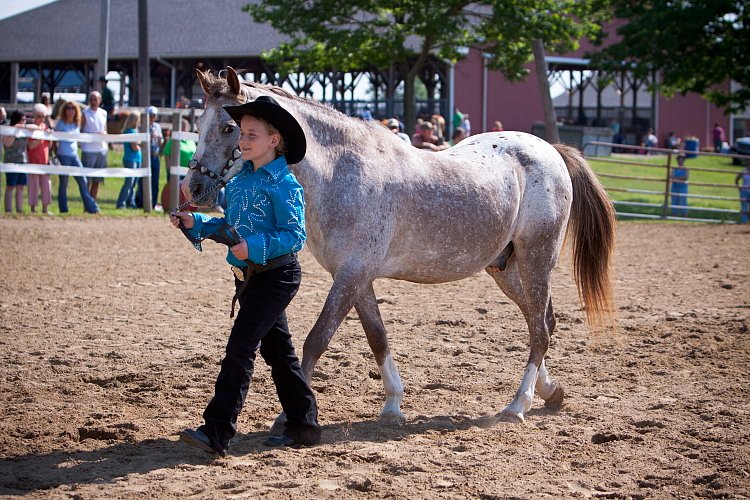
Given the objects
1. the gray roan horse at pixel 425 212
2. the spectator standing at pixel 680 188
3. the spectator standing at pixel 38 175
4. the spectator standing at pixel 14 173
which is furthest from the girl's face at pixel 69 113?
the spectator standing at pixel 680 188

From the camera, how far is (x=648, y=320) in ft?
25.0

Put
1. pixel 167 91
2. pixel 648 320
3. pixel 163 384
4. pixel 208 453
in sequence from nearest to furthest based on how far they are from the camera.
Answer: pixel 208 453 → pixel 163 384 → pixel 648 320 → pixel 167 91

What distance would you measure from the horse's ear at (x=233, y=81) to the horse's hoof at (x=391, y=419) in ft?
6.27

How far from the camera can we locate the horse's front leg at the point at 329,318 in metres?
4.50

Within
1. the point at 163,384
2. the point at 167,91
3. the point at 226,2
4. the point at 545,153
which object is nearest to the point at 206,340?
the point at 163,384

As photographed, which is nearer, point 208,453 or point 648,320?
point 208,453

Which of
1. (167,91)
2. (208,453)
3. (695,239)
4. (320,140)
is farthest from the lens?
(167,91)

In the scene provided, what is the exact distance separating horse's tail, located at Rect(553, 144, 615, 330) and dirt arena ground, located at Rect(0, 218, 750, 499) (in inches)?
19.8

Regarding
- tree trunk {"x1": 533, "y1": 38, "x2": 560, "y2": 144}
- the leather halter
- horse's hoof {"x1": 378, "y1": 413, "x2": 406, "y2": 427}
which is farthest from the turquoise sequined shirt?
tree trunk {"x1": 533, "y1": 38, "x2": 560, "y2": 144}

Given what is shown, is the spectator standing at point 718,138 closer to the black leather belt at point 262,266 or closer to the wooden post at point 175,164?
the wooden post at point 175,164

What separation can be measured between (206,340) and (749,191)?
601 inches

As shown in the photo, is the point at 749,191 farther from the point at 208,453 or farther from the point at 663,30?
the point at 208,453

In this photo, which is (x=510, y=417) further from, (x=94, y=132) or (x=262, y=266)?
(x=94, y=132)

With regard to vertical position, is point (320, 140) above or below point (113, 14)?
below
